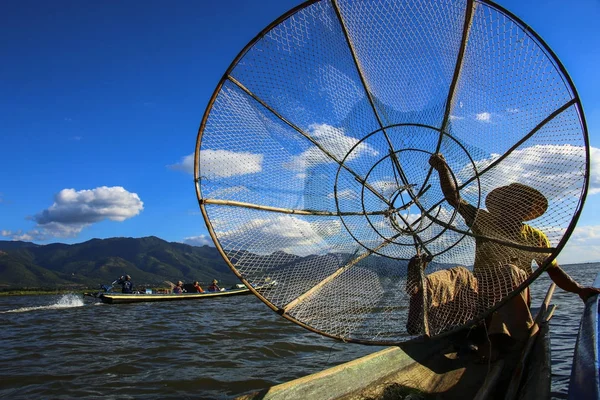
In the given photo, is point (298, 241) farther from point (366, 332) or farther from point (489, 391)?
point (489, 391)

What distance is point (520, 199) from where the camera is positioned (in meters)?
3.04

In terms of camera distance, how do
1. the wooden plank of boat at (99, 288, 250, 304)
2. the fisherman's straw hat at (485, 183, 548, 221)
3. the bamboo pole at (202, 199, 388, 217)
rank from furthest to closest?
the wooden plank of boat at (99, 288, 250, 304)
the bamboo pole at (202, 199, 388, 217)
the fisherman's straw hat at (485, 183, 548, 221)

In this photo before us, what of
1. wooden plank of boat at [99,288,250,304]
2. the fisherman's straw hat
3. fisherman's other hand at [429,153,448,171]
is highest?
fisherman's other hand at [429,153,448,171]

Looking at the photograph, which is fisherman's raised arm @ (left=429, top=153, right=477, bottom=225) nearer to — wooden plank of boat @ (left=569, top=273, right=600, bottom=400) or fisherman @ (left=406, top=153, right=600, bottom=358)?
fisherman @ (left=406, top=153, right=600, bottom=358)

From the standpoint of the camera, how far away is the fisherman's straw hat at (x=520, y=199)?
114 inches

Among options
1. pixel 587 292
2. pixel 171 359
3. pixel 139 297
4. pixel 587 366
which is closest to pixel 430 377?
pixel 587 292

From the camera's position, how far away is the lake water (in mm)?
3982

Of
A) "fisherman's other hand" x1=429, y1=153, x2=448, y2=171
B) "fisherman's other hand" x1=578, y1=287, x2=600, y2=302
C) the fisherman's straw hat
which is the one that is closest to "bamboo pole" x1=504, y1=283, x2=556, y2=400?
"fisherman's other hand" x1=578, y1=287, x2=600, y2=302

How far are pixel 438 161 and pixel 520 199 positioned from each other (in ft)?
2.34

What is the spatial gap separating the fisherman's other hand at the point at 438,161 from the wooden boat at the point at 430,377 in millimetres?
1467

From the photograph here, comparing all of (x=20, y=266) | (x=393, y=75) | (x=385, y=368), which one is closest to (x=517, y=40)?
(x=393, y=75)

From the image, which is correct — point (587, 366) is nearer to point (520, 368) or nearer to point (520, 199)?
point (520, 368)

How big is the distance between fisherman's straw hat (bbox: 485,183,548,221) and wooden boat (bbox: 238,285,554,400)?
111 centimetres

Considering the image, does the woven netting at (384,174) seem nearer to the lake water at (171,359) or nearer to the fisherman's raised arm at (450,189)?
the fisherman's raised arm at (450,189)
